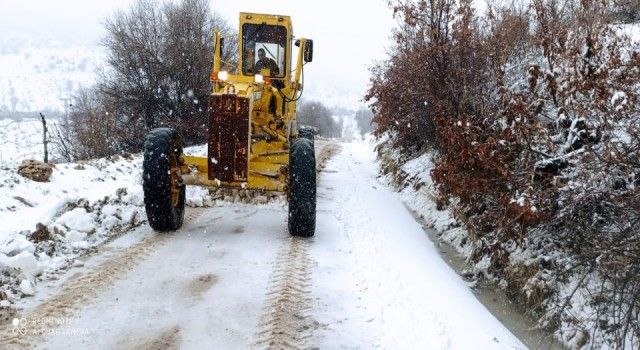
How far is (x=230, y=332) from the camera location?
4238 mm

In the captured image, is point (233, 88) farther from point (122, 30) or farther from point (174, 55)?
point (122, 30)

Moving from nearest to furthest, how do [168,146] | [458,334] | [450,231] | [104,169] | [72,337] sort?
[72,337] < [458,334] < [168,146] < [450,231] < [104,169]

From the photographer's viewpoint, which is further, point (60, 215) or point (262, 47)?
point (262, 47)

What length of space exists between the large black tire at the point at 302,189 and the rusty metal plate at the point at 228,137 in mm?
603

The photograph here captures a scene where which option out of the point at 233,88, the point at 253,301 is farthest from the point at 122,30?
the point at 253,301

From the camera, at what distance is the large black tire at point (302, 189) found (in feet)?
22.0

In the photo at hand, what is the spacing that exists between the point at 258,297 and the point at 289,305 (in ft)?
1.12

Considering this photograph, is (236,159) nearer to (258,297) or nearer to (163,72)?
(258,297)

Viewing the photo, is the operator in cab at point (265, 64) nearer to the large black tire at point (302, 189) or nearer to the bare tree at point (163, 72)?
the large black tire at point (302, 189)

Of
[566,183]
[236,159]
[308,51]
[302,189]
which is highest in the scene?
[308,51]

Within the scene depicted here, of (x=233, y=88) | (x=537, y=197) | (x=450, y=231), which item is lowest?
(x=450, y=231)

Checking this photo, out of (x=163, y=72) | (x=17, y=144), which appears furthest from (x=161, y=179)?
(x=17, y=144)

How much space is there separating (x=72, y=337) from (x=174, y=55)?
758 inches

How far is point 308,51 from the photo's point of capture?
866 centimetres
